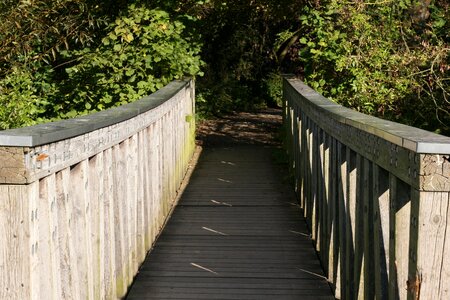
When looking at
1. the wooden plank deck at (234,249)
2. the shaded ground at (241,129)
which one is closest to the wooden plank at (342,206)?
the wooden plank deck at (234,249)

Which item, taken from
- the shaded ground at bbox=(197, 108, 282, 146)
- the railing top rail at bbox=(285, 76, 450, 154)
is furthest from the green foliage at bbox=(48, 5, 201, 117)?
the railing top rail at bbox=(285, 76, 450, 154)

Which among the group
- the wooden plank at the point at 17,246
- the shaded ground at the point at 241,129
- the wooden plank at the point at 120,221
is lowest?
the shaded ground at the point at 241,129

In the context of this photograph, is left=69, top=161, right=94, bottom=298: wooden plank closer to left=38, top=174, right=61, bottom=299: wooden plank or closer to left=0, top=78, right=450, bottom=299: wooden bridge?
left=0, top=78, right=450, bottom=299: wooden bridge

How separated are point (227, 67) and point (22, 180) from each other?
611 inches

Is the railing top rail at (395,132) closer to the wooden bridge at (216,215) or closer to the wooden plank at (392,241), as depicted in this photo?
the wooden bridge at (216,215)

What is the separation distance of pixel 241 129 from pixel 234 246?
314 inches

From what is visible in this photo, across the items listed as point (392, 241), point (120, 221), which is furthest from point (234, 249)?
point (392, 241)

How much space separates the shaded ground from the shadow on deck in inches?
113

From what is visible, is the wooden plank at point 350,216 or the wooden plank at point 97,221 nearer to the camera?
the wooden plank at point 97,221

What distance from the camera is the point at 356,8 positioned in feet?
29.9

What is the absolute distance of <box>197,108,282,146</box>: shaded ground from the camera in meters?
11.9

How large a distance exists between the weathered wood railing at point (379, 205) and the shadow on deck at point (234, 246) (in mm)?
245

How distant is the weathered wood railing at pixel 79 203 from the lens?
7.78 ft

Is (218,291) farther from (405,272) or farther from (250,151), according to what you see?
(250,151)
